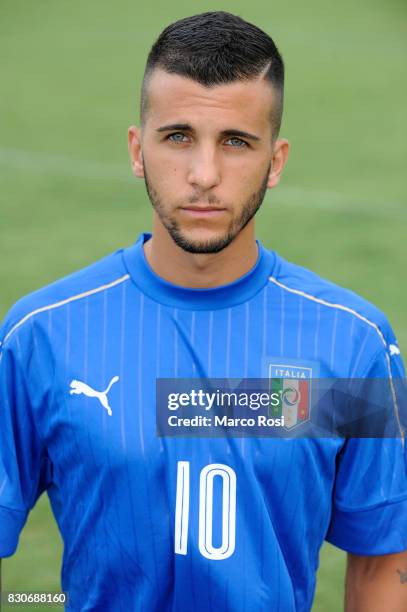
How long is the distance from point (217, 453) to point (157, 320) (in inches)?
14.3

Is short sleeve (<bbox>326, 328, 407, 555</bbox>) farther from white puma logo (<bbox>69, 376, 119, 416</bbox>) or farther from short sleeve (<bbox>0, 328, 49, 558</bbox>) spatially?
short sleeve (<bbox>0, 328, 49, 558</bbox>)

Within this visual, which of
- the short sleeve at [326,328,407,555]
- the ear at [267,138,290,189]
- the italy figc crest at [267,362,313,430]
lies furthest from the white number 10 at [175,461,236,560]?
the ear at [267,138,290,189]

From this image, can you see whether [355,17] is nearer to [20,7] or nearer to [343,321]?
[20,7]

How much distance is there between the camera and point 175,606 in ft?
9.72

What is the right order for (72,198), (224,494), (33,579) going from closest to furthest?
(224,494), (33,579), (72,198)

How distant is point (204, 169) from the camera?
285cm

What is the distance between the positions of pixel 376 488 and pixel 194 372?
0.55 meters

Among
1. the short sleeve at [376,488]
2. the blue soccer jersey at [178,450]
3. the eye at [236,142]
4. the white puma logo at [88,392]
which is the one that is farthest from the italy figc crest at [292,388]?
the eye at [236,142]

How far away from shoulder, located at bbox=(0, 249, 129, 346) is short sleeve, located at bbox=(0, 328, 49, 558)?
5cm

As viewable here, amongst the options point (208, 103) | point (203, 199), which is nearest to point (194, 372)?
point (203, 199)

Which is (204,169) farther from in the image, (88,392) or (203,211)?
(88,392)

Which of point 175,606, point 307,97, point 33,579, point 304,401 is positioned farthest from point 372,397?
point 307,97

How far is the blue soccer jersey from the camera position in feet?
9.62

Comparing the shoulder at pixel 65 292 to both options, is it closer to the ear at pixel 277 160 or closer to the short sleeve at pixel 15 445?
the short sleeve at pixel 15 445
